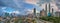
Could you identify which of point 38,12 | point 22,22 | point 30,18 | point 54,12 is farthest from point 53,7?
Result: point 22,22

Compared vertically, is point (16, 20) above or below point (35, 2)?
below

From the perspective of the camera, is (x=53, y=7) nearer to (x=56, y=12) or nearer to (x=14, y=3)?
(x=56, y=12)

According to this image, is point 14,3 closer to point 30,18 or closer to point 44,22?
point 30,18

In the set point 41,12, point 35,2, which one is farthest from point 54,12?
point 35,2

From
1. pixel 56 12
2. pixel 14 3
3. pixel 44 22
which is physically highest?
pixel 14 3

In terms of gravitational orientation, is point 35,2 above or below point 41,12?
above

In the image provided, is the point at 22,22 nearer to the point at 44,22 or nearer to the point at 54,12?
the point at 44,22

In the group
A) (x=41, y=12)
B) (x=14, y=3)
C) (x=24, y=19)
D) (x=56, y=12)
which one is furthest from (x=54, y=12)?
(x=14, y=3)
